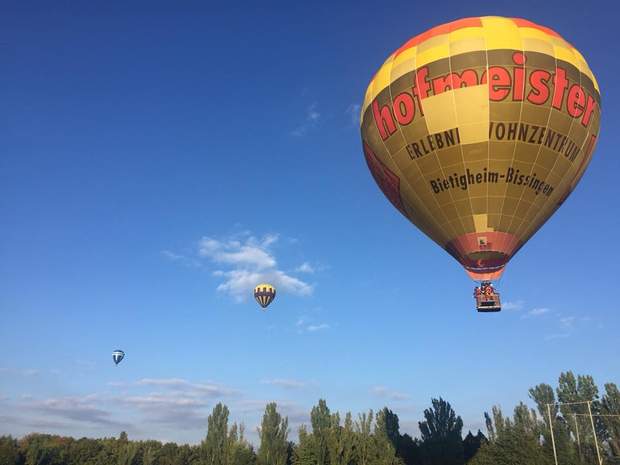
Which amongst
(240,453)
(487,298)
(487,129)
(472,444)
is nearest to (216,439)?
(240,453)

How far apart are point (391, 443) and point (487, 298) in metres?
37.2

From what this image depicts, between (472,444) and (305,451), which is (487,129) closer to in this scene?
(305,451)

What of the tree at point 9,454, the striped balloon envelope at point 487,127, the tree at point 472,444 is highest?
the striped balloon envelope at point 487,127

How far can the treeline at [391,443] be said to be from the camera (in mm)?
45188

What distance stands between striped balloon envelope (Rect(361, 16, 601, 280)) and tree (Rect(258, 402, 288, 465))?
36.3m

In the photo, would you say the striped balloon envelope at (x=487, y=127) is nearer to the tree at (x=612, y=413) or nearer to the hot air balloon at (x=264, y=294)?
the hot air balloon at (x=264, y=294)

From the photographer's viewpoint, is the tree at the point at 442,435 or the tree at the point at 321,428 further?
the tree at the point at 442,435

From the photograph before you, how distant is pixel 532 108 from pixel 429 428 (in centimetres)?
4754

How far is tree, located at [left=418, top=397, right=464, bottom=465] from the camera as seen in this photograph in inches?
1971

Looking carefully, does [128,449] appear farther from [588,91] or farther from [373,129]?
[588,91]

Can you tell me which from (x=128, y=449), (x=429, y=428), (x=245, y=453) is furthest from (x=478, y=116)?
(x=128, y=449)

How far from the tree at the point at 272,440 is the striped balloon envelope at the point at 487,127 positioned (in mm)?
36282

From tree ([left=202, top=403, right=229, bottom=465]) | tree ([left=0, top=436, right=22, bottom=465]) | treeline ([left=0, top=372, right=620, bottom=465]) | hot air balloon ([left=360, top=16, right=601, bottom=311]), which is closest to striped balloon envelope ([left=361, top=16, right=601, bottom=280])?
hot air balloon ([left=360, top=16, right=601, bottom=311])

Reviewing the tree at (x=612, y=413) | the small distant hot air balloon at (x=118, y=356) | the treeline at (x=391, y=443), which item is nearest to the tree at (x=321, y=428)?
the treeline at (x=391, y=443)
